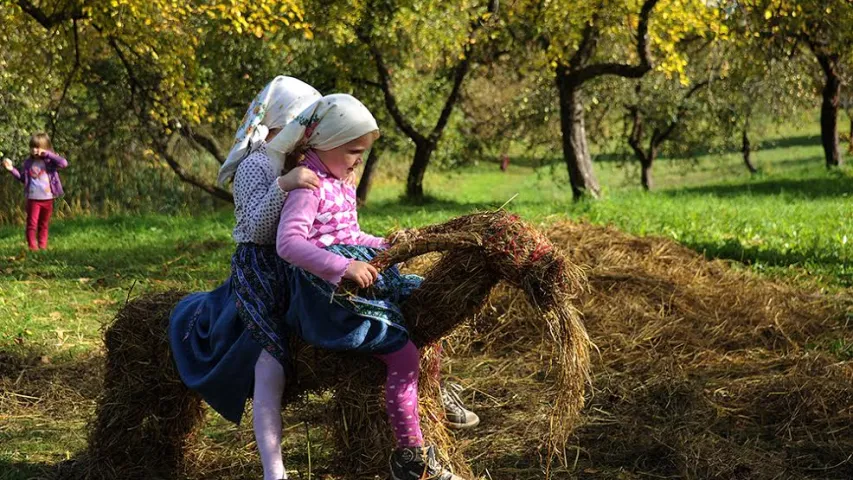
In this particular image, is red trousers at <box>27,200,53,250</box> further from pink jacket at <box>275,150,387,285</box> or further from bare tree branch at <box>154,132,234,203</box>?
pink jacket at <box>275,150,387,285</box>

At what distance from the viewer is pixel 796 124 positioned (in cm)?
2572

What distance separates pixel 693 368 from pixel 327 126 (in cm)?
311

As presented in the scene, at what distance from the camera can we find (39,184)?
10.9 m

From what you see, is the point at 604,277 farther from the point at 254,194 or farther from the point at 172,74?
the point at 172,74

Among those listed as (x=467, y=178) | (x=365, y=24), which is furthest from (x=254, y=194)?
(x=467, y=178)

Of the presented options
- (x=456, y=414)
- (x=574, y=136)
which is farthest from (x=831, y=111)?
(x=456, y=414)

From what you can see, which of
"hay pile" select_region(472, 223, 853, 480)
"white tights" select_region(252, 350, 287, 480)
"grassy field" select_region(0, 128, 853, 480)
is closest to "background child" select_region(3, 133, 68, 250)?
"grassy field" select_region(0, 128, 853, 480)

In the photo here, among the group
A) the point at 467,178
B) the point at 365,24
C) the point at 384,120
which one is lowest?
the point at 467,178

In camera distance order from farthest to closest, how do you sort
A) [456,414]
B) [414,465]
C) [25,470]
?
[456,414] < [25,470] < [414,465]

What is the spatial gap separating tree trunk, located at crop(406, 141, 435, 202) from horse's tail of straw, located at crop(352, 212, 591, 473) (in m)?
13.8

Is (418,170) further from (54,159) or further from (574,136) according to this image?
(54,159)

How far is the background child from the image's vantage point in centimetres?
1084

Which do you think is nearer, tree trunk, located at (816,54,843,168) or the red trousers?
the red trousers

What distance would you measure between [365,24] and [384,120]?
338 centimetres
